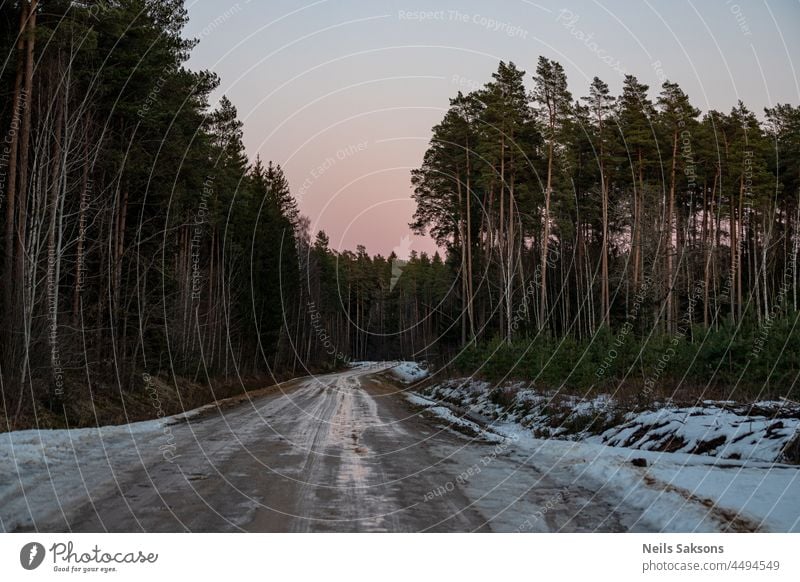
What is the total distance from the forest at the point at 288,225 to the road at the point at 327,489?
5.22 meters

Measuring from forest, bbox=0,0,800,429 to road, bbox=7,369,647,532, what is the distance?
5220mm

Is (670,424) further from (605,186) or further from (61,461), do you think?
(605,186)

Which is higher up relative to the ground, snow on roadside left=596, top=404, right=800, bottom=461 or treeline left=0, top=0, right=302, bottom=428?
treeline left=0, top=0, right=302, bottom=428

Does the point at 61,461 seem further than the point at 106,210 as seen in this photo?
No

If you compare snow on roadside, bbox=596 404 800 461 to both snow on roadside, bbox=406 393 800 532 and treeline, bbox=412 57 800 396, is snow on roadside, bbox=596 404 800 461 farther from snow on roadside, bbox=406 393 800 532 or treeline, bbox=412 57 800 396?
treeline, bbox=412 57 800 396

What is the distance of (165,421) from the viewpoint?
14.6 meters

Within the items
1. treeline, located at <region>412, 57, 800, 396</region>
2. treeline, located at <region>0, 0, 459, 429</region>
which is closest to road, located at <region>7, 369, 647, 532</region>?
treeline, located at <region>0, 0, 459, 429</region>

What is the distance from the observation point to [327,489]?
6730 millimetres

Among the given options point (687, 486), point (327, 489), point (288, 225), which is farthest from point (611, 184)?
point (327, 489)

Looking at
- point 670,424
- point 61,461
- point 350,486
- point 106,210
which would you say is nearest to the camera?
point 350,486

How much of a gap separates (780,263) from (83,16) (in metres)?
48.2

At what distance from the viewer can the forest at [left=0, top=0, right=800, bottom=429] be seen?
1383cm

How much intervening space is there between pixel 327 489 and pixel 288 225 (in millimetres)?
48976

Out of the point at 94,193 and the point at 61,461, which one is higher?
the point at 94,193
